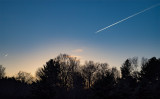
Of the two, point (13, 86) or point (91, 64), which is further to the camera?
point (13, 86)

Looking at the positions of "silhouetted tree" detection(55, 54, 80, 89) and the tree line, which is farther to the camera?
"silhouetted tree" detection(55, 54, 80, 89)

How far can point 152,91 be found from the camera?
61.9 ft

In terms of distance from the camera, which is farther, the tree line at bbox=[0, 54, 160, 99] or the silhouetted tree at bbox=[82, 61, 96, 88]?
the silhouetted tree at bbox=[82, 61, 96, 88]

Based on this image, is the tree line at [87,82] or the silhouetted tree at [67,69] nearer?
the tree line at [87,82]

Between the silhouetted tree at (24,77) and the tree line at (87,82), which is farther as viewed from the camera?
the silhouetted tree at (24,77)

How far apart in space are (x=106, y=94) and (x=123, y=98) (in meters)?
2.31

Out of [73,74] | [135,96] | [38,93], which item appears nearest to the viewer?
[135,96]

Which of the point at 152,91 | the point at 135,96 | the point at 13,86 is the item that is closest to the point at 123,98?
the point at 135,96

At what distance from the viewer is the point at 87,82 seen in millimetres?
56469

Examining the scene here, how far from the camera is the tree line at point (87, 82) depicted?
1770 centimetres

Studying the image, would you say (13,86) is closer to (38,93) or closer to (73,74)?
(73,74)

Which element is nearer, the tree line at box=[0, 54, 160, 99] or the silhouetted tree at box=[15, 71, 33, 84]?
the tree line at box=[0, 54, 160, 99]

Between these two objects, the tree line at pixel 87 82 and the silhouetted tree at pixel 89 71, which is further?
the silhouetted tree at pixel 89 71

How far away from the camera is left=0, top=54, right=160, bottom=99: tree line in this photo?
1770cm
